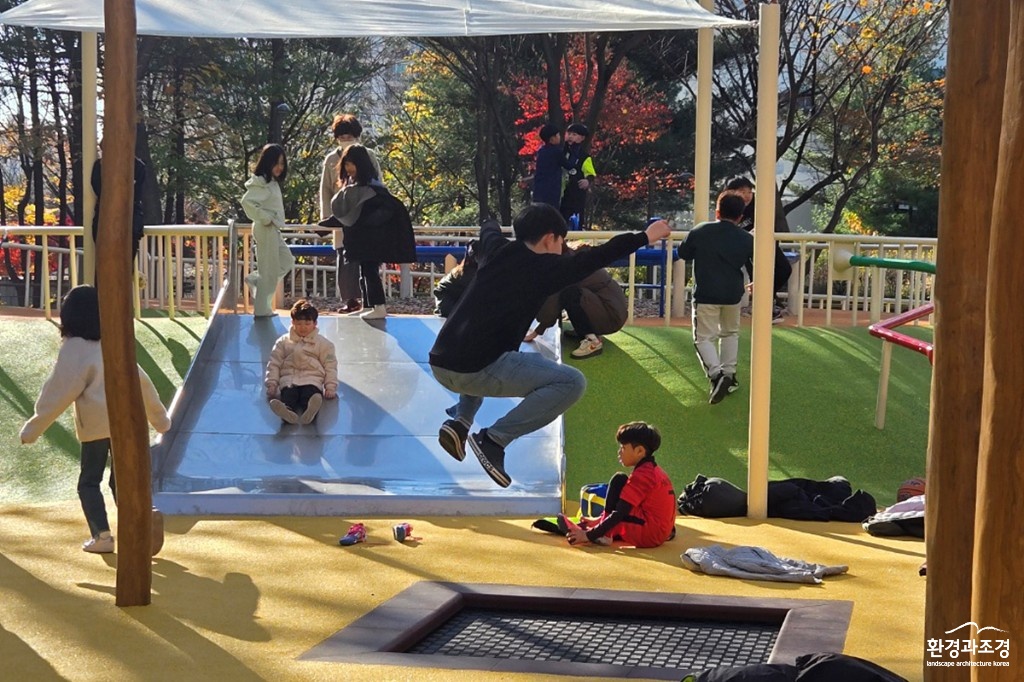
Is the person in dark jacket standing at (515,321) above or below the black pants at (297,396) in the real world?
above

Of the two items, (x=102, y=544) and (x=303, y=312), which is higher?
(x=303, y=312)

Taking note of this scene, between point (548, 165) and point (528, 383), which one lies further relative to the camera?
point (548, 165)

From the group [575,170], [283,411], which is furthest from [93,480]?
[575,170]

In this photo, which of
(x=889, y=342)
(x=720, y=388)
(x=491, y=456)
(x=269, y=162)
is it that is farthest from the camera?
(x=269, y=162)

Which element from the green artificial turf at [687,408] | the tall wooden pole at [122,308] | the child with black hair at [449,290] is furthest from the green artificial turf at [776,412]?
the tall wooden pole at [122,308]

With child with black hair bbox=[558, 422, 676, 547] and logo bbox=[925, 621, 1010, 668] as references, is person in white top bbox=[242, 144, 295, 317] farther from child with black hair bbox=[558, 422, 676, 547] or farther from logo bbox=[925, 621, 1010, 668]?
logo bbox=[925, 621, 1010, 668]

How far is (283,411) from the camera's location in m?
10.2

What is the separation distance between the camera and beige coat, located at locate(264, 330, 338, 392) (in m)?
10.3

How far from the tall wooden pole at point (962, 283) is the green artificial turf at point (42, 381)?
6.77m

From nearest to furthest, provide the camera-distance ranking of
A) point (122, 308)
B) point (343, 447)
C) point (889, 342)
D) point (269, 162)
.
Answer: point (122, 308) < point (343, 447) < point (889, 342) < point (269, 162)

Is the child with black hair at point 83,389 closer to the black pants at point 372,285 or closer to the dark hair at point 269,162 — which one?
the dark hair at point 269,162

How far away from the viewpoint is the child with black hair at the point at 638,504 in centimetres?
762

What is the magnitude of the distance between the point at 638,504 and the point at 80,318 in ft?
10.1

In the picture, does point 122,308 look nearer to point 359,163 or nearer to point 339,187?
point 359,163
